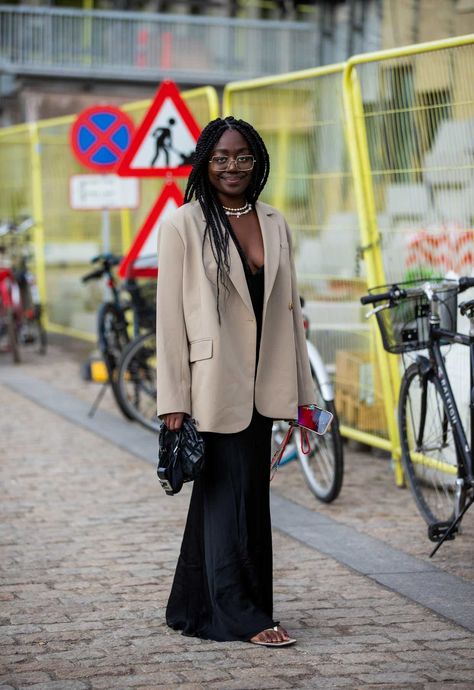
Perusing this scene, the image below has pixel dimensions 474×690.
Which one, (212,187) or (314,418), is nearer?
(212,187)

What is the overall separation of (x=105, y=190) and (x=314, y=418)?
8.37 meters

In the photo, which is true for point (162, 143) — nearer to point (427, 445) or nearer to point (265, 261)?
point (427, 445)

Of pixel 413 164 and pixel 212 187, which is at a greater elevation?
pixel 413 164

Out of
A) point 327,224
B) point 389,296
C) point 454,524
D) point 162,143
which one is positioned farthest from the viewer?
point 162,143

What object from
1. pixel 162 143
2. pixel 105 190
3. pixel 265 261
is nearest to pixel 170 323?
pixel 265 261

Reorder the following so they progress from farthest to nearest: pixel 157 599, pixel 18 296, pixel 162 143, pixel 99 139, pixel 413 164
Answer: pixel 18 296 < pixel 99 139 < pixel 162 143 < pixel 413 164 < pixel 157 599

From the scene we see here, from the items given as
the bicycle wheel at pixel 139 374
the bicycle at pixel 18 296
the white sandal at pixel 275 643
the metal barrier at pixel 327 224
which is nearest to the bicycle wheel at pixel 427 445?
the metal barrier at pixel 327 224

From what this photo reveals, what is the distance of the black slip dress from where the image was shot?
5.09 metres

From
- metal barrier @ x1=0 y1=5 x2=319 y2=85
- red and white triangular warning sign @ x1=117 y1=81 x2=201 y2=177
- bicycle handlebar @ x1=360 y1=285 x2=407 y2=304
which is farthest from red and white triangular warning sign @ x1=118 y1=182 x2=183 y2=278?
metal barrier @ x1=0 y1=5 x2=319 y2=85

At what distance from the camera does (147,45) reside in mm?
36312

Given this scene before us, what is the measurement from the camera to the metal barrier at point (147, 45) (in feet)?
116

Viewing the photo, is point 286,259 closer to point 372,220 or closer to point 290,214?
point 372,220

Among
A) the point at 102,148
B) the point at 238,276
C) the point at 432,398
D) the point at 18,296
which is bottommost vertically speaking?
the point at 432,398

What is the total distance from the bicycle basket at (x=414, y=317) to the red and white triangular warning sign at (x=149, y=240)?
295 cm
